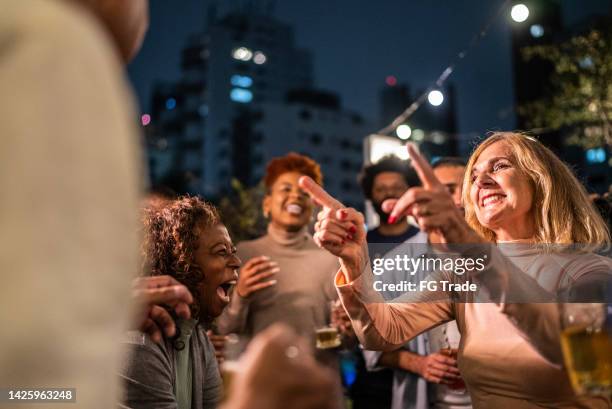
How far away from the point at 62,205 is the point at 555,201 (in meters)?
2.26

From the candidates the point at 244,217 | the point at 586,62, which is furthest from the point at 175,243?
the point at 244,217

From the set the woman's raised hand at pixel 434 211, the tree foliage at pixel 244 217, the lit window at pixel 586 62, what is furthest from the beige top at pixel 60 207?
the lit window at pixel 586 62

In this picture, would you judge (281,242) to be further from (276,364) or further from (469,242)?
(276,364)

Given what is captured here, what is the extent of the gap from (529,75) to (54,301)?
4206cm

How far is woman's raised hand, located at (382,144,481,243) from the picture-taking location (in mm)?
1588

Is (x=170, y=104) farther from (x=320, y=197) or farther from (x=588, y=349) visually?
(x=588, y=349)

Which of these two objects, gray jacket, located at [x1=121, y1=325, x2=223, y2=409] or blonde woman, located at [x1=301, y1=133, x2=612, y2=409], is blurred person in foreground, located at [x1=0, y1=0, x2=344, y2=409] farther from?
gray jacket, located at [x1=121, y1=325, x2=223, y2=409]

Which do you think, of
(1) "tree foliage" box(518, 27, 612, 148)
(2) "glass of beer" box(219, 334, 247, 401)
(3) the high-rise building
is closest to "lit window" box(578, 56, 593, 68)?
(1) "tree foliage" box(518, 27, 612, 148)

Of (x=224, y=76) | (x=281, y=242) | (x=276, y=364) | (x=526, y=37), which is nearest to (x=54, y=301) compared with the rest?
(x=276, y=364)

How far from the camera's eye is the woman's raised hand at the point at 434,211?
1.59m

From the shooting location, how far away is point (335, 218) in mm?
2172

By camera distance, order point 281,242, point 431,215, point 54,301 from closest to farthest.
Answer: point 54,301 < point 431,215 < point 281,242

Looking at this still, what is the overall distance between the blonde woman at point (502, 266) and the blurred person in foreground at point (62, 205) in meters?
0.98

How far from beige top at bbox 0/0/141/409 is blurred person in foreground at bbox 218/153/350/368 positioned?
2.90 meters
